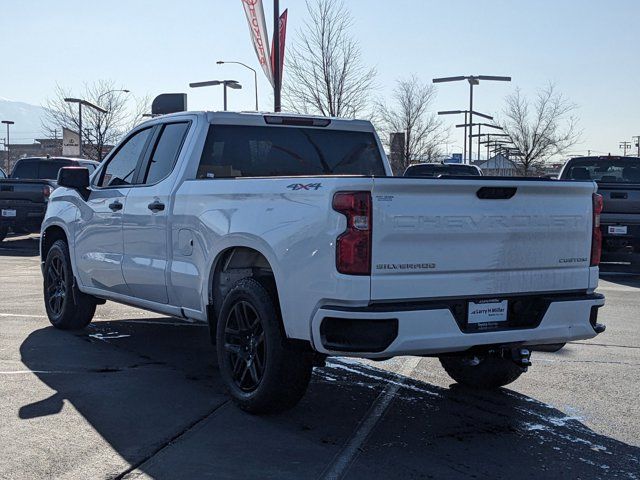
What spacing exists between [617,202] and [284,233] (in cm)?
1117

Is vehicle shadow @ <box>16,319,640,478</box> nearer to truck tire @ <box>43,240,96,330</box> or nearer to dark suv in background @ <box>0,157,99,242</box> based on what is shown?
truck tire @ <box>43,240,96,330</box>

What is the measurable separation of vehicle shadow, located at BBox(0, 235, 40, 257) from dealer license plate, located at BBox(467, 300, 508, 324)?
14.1 m

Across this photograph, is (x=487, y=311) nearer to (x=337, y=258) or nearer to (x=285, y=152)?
(x=337, y=258)

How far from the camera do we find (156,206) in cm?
642

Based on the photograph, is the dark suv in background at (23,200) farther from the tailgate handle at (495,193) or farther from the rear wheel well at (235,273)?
the tailgate handle at (495,193)

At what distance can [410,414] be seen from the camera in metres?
5.45

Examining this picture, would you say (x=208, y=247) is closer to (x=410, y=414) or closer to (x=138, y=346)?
(x=410, y=414)

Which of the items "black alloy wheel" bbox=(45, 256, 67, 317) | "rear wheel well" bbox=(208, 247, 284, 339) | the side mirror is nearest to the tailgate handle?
"rear wheel well" bbox=(208, 247, 284, 339)

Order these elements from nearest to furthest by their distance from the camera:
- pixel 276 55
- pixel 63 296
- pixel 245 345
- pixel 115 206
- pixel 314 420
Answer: pixel 314 420 → pixel 245 345 → pixel 115 206 → pixel 63 296 → pixel 276 55

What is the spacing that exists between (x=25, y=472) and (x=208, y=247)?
200cm

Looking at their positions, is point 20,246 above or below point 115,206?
below

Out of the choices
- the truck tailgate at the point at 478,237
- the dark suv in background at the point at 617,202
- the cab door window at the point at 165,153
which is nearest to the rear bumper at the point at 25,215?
the dark suv in background at the point at 617,202

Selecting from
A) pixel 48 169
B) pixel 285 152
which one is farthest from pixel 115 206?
pixel 48 169

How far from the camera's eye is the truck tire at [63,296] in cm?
809
